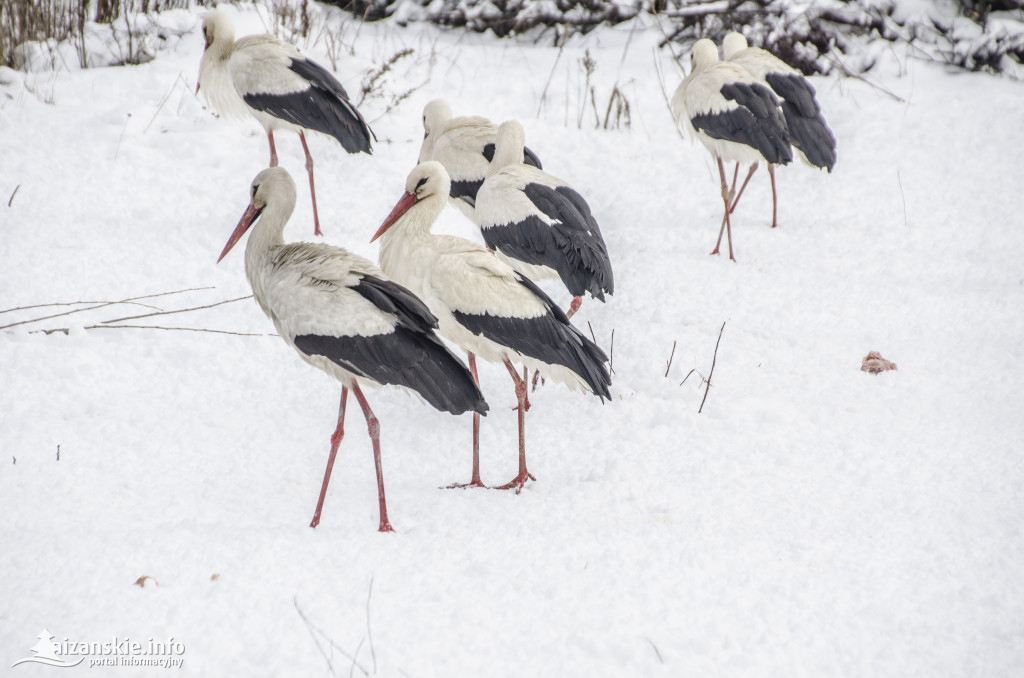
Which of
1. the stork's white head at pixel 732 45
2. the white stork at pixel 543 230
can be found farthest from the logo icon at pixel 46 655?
the stork's white head at pixel 732 45

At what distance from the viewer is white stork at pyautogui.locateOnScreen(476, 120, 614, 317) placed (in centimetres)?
454

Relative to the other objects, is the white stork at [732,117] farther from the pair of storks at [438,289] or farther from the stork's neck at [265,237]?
the stork's neck at [265,237]

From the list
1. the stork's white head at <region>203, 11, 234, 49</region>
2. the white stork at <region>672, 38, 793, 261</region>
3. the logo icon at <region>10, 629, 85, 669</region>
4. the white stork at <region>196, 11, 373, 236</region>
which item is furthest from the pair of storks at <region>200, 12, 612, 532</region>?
the stork's white head at <region>203, 11, 234, 49</region>

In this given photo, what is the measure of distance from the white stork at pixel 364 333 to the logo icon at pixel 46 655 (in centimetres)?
96

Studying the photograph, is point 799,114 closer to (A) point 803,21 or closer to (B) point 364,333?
(A) point 803,21

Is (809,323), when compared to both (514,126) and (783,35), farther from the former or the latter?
(783,35)

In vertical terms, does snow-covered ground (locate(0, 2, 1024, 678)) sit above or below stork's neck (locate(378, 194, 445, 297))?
below

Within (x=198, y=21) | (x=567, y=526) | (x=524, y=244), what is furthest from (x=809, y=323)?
(x=198, y=21)

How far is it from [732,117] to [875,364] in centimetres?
207

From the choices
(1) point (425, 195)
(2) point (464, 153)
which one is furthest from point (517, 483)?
(2) point (464, 153)

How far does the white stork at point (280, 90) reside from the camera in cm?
574

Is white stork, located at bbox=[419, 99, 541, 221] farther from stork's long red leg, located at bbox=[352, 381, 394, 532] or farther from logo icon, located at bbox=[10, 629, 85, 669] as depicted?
logo icon, located at bbox=[10, 629, 85, 669]

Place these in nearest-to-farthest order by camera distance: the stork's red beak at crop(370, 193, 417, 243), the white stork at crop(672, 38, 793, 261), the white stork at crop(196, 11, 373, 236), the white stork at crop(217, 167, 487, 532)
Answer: the white stork at crop(217, 167, 487, 532) → the stork's red beak at crop(370, 193, 417, 243) → the white stork at crop(672, 38, 793, 261) → the white stork at crop(196, 11, 373, 236)

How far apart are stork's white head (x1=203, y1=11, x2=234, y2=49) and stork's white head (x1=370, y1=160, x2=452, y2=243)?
117 inches
